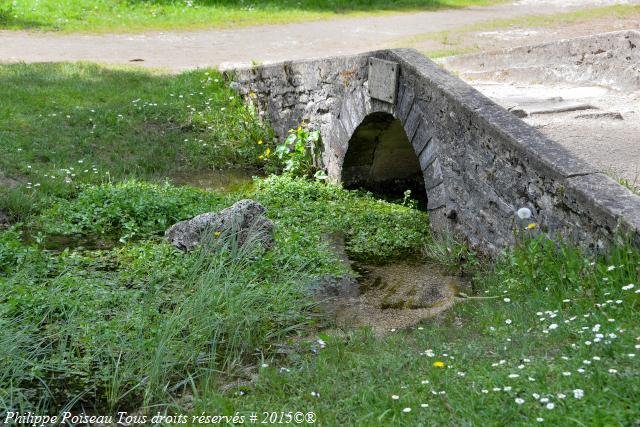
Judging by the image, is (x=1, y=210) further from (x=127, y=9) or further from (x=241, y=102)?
(x=127, y=9)

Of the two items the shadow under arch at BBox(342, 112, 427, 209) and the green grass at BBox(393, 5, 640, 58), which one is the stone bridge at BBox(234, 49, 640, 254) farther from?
the green grass at BBox(393, 5, 640, 58)

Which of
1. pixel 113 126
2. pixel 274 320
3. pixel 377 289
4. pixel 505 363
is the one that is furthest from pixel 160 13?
pixel 505 363

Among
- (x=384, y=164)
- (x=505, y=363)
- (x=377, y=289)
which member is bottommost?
(x=377, y=289)

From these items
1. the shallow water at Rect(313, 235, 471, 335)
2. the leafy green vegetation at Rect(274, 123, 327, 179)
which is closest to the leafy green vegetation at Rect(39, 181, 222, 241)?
the leafy green vegetation at Rect(274, 123, 327, 179)

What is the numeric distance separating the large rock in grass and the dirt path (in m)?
4.69

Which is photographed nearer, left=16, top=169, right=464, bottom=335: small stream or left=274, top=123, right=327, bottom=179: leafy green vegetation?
left=16, top=169, right=464, bottom=335: small stream

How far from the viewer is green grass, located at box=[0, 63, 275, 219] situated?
8.86 meters

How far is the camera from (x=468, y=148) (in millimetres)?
6258

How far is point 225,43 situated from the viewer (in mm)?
12609

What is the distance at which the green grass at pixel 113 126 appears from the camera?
29.1 ft

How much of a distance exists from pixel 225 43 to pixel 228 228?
6.67 meters

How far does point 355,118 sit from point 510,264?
3.31m

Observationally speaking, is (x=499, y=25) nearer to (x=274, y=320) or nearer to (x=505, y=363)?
(x=274, y=320)

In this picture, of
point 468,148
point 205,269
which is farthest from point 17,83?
point 468,148
